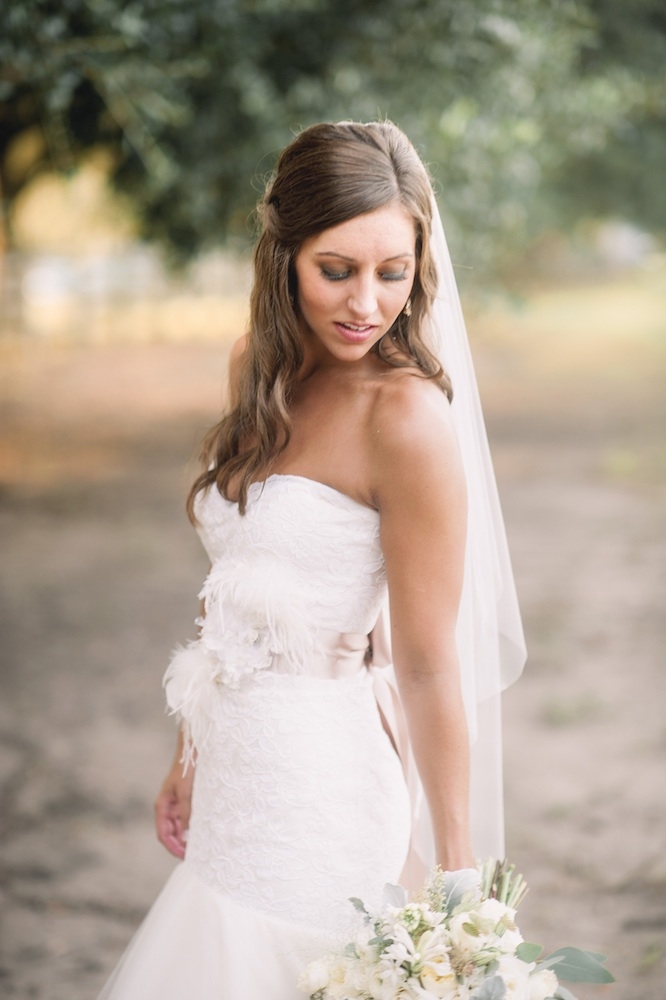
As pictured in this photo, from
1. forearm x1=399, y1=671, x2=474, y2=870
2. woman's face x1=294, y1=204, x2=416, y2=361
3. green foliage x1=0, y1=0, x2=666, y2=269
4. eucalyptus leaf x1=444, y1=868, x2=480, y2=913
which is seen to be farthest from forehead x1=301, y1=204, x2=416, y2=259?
green foliage x1=0, y1=0, x2=666, y2=269

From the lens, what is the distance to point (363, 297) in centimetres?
181

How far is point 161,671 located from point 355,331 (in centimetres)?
464

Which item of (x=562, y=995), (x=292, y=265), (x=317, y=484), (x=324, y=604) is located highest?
(x=292, y=265)

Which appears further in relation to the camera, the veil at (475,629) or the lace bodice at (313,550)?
the veil at (475,629)

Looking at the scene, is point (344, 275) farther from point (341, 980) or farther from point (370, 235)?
point (341, 980)

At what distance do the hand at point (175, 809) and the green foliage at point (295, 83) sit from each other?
122 inches

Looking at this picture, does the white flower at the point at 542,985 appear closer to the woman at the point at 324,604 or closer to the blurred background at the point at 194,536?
the woman at the point at 324,604

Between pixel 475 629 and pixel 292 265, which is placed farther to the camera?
pixel 475 629

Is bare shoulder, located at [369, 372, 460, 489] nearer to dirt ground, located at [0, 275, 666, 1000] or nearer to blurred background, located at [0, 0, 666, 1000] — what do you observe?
blurred background, located at [0, 0, 666, 1000]

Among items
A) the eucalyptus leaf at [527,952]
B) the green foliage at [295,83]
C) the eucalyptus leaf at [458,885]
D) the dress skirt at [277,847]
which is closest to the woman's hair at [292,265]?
the dress skirt at [277,847]

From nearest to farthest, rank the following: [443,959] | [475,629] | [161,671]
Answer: [443,959]
[475,629]
[161,671]

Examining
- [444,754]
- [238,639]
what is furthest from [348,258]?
[444,754]

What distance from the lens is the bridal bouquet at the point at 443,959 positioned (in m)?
1.49

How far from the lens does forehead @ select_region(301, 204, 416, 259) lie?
1.79m
